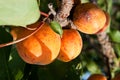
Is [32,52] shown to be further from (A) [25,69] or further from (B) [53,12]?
(A) [25,69]

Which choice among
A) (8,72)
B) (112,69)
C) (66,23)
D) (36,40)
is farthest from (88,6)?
(112,69)

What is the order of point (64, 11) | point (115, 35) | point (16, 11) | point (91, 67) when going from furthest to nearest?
point (91, 67), point (115, 35), point (64, 11), point (16, 11)

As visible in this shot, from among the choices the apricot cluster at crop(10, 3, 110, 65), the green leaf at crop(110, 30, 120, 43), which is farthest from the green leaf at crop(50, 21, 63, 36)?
the green leaf at crop(110, 30, 120, 43)

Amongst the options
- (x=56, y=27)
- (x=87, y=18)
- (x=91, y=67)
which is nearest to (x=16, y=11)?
(x=56, y=27)

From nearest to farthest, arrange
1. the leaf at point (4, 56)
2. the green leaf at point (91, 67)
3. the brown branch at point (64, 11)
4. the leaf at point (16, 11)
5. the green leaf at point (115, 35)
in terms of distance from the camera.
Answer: the leaf at point (16, 11) → the brown branch at point (64, 11) → the leaf at point (4, 56) → the green leaf at point (115, 35) → the green leaf at point (91, 67)

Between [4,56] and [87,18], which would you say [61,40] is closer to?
[87,18]

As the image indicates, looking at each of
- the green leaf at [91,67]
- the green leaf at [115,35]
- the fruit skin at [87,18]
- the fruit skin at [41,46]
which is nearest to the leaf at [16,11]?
the fruit skin at [41,46]

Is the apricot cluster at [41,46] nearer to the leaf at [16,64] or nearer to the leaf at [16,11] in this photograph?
the leaf at [16,11]
